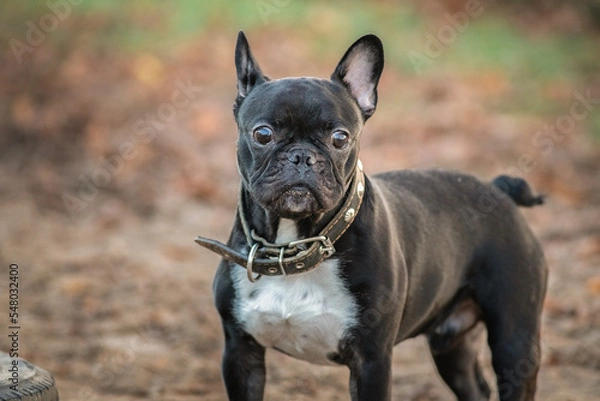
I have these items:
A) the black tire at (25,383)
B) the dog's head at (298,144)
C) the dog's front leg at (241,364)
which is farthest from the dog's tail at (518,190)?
the black tire at (25,383)

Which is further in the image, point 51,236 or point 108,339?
point 51,236

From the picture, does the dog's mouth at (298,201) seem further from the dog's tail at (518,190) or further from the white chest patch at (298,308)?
the dog's tail at (518,190)

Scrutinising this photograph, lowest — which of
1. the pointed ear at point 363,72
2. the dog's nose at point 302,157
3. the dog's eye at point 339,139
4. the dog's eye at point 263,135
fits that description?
the dog's nose at point 302,157

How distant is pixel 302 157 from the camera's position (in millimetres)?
3732

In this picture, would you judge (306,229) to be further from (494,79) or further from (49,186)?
(494,79)

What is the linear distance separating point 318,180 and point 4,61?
9.56 meters

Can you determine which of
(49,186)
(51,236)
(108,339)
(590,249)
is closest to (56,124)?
(49,186)

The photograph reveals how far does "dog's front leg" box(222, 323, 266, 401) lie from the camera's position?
13.5 feet

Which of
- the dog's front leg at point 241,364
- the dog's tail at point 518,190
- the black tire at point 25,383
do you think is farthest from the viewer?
the dog's tail at point 518,190

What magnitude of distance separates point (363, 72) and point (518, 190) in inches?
50.2

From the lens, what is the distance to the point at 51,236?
8.50m

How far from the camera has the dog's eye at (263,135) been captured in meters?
3.83

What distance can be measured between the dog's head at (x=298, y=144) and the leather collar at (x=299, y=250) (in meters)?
0.08

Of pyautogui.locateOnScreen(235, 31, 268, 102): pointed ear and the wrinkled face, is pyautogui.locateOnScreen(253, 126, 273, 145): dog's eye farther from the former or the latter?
pyautogui.locateOnScreen(235, 31, 268, 102): pointed ear
